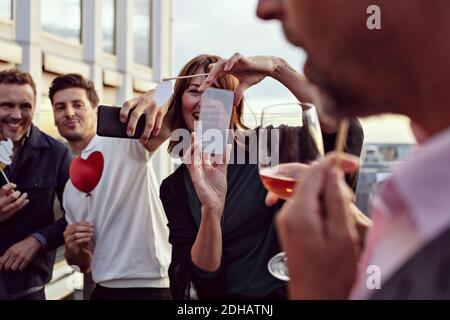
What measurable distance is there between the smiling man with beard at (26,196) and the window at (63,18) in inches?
136

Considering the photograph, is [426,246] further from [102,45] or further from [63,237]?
[102,45]

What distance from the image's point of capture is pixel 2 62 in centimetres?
464

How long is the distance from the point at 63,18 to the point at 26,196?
4.51 metres

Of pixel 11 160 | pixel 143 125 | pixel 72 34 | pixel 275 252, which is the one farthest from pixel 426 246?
pixel 72 34

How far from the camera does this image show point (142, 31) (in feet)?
32.3

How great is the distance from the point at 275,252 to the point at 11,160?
140 centimetres

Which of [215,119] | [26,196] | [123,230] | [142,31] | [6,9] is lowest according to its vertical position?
[123,230]

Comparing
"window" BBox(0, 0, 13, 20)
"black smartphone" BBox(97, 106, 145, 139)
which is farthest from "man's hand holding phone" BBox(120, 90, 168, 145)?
"window" BBox(0, 0, 13, 20)

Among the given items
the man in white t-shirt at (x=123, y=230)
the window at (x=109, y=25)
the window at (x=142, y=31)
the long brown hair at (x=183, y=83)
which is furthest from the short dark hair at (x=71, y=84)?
the window at (x=142, y=31)

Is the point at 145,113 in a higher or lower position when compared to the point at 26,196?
higher

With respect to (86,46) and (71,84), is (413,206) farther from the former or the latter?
(86,46)

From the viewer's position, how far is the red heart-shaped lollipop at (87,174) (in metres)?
2.21

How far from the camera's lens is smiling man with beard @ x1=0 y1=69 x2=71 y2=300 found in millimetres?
2336

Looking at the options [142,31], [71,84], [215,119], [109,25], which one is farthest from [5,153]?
[142,31]
